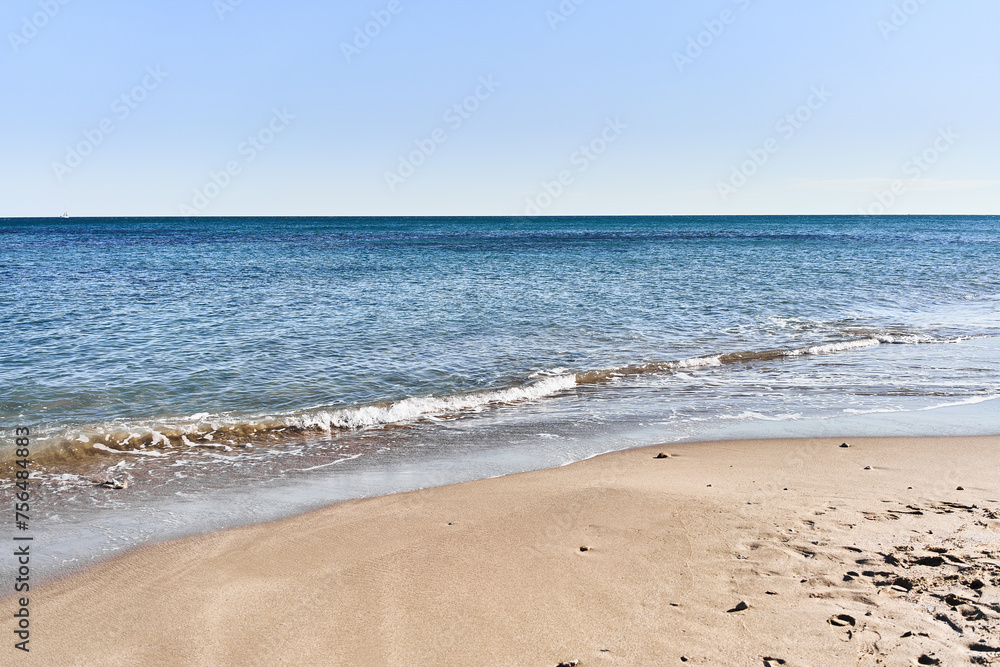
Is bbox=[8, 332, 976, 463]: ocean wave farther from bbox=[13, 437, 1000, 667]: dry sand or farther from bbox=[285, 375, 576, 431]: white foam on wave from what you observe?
bbox=[13, 437, 1000, 667]: dry sand

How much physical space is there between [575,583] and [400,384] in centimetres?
699

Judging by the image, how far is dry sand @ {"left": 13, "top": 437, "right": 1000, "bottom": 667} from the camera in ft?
12.2

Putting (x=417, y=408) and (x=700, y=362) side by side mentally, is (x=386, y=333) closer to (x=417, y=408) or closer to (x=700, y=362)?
(x=417, y=408)

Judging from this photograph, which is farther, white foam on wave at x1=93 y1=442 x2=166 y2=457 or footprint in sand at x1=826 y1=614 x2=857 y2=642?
white foam on wave at x1=93 y1=442 x2=166 y2=457

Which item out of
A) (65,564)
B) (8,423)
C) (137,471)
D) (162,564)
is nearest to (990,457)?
(162,564)

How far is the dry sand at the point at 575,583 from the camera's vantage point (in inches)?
146

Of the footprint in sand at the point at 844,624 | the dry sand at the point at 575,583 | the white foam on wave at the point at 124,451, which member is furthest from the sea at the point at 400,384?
the footprint in sand at the point at 844,624

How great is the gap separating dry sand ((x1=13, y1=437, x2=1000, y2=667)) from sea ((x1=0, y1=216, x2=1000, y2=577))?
0.78m

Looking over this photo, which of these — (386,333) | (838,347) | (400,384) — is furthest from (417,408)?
(838,347)

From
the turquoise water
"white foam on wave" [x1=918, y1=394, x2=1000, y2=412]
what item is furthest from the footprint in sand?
"white foam on wave" [x1=918, y1=394, x2=1000, y2=412]

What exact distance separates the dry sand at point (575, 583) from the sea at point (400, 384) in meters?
0.78

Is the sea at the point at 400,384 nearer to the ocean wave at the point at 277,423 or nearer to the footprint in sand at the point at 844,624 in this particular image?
the ocean wave at the point at 277,423

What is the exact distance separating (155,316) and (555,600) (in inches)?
655

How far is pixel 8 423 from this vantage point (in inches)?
346
